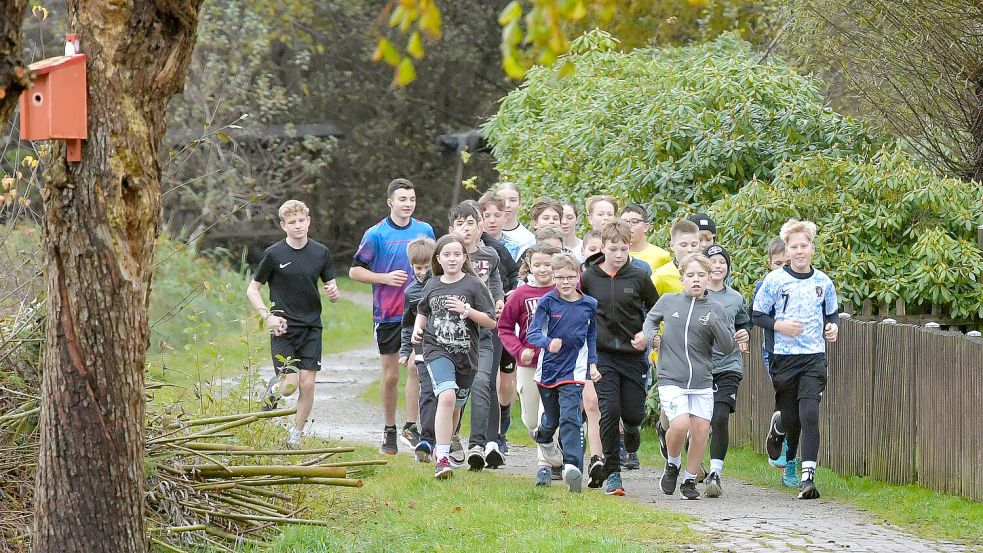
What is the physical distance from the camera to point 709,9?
856 inches

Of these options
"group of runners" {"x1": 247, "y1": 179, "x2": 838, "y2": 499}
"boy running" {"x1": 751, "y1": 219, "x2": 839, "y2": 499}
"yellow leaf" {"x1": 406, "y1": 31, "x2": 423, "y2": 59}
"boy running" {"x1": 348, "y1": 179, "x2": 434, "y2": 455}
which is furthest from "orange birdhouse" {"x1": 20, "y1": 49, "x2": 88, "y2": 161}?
"boy running" {"x1": 751, "y1": 219, "x2": 839, "y2": 499}

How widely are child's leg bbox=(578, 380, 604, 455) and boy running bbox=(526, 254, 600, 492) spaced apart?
0.25 metres

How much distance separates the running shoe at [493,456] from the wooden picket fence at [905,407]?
2.47m

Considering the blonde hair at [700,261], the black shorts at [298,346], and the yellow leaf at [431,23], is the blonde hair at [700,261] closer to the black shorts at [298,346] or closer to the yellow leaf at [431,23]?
the black shorts at [298,346]

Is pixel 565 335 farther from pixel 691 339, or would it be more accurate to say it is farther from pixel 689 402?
pixel 689 402

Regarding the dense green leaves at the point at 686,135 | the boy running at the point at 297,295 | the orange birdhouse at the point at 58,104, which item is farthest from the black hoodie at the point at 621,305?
the orange birdhouse at the point at 58,104

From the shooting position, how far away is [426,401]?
9.25 m

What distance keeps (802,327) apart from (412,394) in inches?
122

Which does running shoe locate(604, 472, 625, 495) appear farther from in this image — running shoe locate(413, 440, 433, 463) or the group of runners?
running shoe locate(413, 440, 433, 463)

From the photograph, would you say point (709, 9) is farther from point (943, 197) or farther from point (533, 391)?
point (533, 391)

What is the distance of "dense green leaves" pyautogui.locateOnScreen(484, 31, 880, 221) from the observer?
12.5 meters

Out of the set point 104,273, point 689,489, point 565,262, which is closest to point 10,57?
point 104,273

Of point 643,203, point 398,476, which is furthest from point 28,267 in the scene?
point 643,203

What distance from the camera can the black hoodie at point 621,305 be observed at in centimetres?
872
